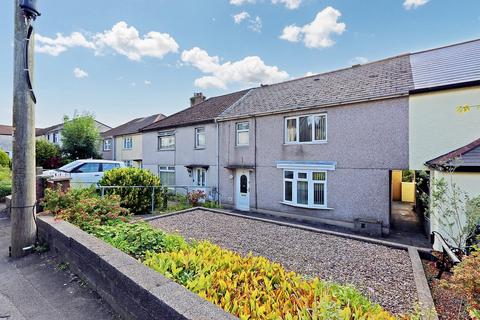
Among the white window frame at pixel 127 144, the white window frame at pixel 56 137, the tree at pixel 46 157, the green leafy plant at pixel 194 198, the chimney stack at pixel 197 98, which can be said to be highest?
the chimney stack at pixel 197 98

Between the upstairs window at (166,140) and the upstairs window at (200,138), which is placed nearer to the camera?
the upstairs window at (200,138)

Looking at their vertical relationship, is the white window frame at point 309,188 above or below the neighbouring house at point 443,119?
below

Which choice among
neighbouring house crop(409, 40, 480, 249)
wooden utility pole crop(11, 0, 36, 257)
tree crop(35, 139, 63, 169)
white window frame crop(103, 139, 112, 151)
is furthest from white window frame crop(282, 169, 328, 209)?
tree crop(35, 139, 63, 169)

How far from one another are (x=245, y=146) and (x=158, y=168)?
350 inches

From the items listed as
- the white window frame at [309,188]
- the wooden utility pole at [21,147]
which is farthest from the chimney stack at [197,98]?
the wooden utility pole at [21,147]

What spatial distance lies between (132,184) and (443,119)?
39.7 ft

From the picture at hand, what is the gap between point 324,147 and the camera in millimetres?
11398

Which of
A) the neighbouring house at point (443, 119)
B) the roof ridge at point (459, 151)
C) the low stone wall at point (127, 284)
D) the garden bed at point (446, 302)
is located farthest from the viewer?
the neighbouring house at point (443, 119)

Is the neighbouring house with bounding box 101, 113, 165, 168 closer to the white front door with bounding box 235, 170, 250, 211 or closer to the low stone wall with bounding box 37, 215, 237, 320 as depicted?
the white front door with bounding box 235, 170, 250, 211

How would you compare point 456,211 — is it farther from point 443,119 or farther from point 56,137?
point 56,137

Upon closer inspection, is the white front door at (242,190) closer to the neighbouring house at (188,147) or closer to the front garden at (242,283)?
the neighbouring house at (188,147)

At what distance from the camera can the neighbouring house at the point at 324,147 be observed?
9898mm

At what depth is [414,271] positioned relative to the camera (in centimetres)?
450

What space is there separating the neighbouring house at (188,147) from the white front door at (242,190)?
1.61m
